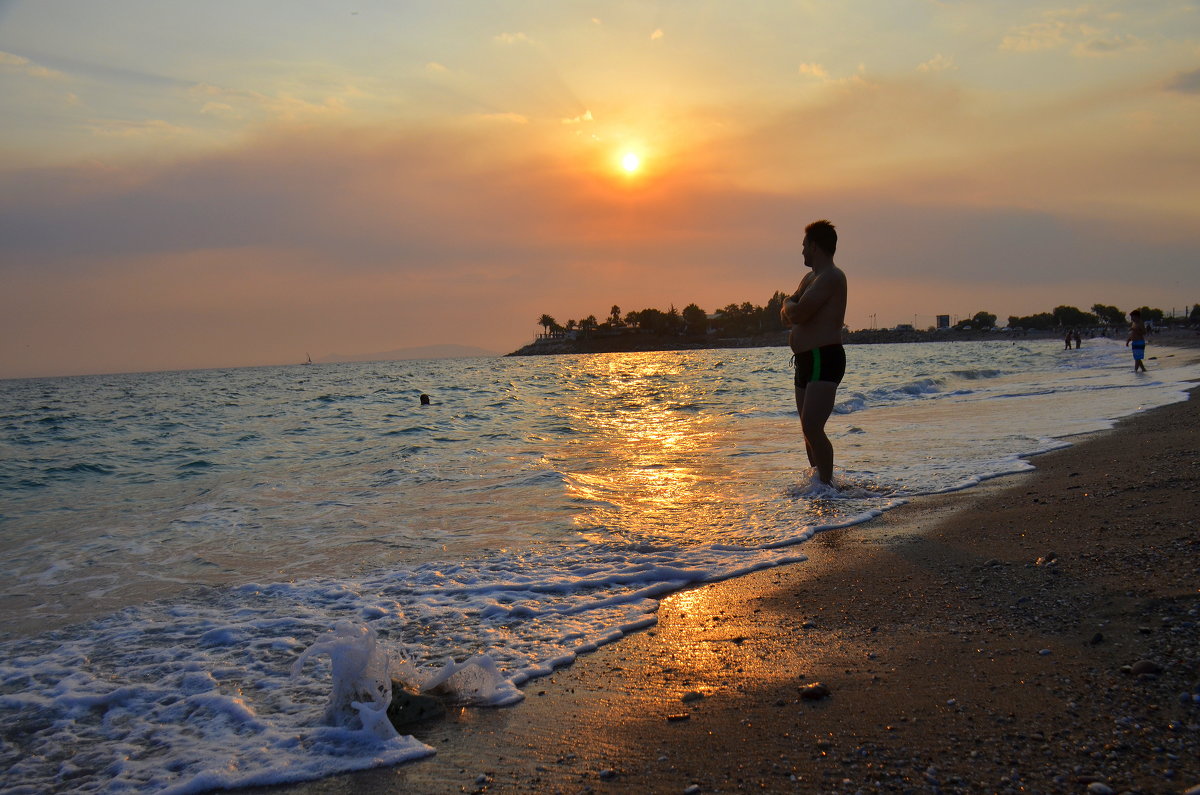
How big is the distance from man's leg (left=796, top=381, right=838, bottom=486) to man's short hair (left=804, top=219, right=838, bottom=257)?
4.03 ft

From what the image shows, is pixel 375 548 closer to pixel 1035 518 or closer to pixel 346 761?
pixel 346 761

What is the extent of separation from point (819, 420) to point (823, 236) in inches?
65.8

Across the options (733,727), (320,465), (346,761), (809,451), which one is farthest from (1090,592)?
(320,465)

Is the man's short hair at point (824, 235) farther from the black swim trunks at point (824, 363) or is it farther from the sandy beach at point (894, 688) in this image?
the sandy beach at point (894, 688)

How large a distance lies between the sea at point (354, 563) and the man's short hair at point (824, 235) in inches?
86.5

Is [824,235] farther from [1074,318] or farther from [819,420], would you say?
[1074,318]

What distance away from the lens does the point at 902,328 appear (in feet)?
624

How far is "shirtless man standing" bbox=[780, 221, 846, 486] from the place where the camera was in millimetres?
6406

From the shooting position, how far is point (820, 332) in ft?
21.2

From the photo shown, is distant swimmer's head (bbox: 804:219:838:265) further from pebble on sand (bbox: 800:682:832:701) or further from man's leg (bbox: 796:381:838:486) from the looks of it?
pebble on sand (bbox: 800:682:832:701)

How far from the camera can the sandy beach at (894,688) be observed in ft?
6.70

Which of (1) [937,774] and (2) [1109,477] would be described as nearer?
(1) [937,774]

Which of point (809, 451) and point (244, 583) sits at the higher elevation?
point (809, 451)

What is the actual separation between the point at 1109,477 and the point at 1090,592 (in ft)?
10.6
